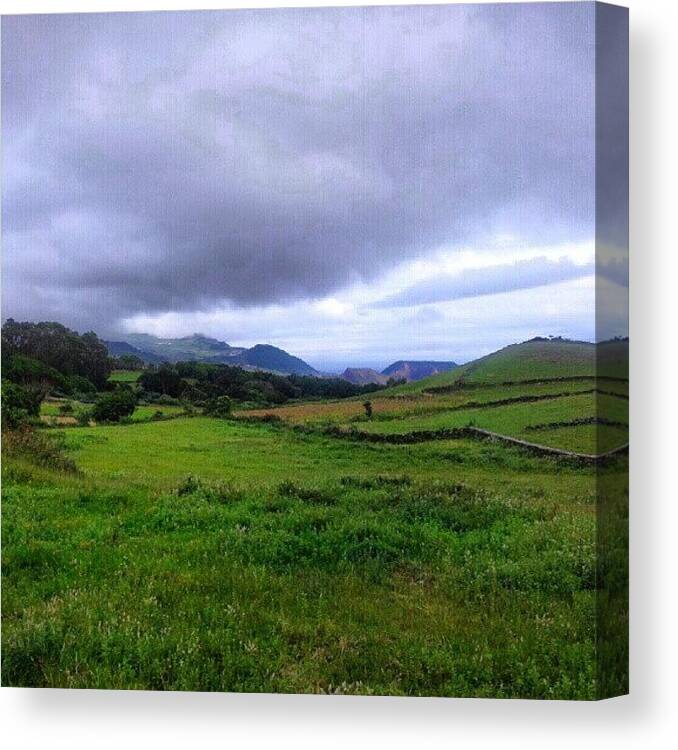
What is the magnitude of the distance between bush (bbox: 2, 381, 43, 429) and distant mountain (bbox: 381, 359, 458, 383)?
417 cm

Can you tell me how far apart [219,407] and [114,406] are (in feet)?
4.18

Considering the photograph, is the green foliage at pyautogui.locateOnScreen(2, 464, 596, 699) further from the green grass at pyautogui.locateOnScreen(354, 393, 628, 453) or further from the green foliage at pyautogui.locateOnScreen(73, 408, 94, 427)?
the green foliage at pyautogui.locateOnScreen(73, 408, 94, 427)

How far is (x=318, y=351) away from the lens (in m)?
10.3

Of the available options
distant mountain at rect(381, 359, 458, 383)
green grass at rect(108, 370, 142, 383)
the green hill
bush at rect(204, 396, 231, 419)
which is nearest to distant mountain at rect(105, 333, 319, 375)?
green grass at rect(108, 370, 142, 383)

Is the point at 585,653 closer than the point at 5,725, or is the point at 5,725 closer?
the point at 585,653

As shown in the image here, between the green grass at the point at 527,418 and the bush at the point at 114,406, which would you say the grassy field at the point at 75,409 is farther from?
the green grass at the point at 527,418

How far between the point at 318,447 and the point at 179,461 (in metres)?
1.65

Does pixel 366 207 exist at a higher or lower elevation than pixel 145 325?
higher

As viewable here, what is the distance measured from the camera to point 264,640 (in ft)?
30.7

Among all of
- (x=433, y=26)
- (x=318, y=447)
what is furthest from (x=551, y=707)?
(x=433, y=26)

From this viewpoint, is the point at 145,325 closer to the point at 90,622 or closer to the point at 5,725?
the point at 90,622

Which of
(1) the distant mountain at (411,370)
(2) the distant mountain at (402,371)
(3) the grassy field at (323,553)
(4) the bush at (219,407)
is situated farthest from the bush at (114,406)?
(1) the distant mountain at (411,370)

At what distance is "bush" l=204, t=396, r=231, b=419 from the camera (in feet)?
33.9

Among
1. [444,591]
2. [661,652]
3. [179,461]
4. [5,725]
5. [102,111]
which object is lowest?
[5,725]
